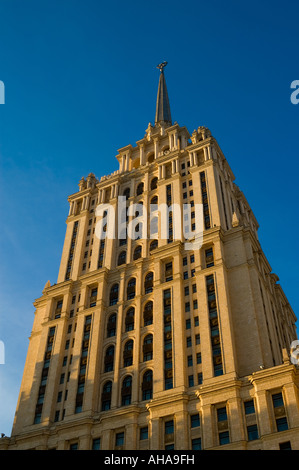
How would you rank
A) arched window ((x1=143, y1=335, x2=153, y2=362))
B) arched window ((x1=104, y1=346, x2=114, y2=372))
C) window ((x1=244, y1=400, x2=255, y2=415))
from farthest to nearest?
arched window ((x1=104, y1=346, x2=114, y2=372))
arched window ((x1=143, y1=335, x2=153, y2=362))
window ((x1=244, y1=400, x2=255, y2=415))

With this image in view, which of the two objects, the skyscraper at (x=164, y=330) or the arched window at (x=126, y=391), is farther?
the arched window at (x=126, y=391)

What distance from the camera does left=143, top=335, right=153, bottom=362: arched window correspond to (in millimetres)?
61250

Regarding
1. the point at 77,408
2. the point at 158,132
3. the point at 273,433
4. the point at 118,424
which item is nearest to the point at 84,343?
the point at 77,408

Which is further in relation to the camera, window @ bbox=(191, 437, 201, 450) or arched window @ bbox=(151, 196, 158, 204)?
arched window @ bbox=(151, 196, 158, 204)

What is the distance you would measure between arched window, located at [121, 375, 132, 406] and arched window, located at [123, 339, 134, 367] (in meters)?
1.94

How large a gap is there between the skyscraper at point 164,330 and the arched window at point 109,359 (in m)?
0.15

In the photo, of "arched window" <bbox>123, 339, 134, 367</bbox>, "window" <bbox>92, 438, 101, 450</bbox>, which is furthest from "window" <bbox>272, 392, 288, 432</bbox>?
"window" <bbox>92, 438, 101, 450</bbox>

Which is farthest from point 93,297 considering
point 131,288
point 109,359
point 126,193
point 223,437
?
point 223,437

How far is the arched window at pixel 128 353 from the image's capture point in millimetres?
62188

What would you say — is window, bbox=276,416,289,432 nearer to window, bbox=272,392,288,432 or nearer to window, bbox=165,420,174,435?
window, bbox=272,392,288,432

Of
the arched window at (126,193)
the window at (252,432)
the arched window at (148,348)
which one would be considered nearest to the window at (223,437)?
the window at (252,432)

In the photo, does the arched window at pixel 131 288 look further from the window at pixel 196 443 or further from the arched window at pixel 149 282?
the window at pixel 196 443

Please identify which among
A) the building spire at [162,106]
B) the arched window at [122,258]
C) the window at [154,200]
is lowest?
the arched window at [122,258]

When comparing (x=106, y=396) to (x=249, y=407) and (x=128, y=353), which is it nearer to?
(x=128, y=353)
